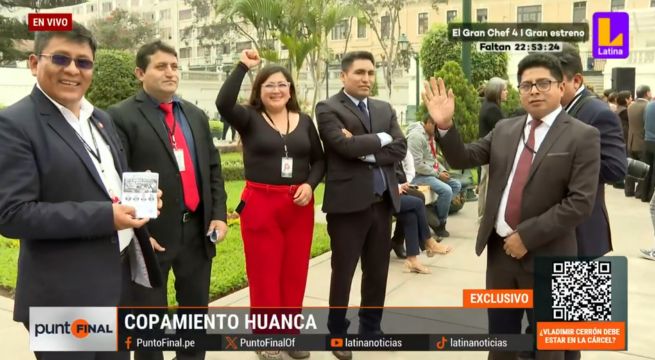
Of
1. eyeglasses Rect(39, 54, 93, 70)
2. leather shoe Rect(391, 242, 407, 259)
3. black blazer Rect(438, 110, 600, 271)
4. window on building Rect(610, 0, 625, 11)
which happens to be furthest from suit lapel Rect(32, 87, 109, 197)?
window on building Rect(610, 0, 625, 11)

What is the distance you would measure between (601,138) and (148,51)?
2.62 metres

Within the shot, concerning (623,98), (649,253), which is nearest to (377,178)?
(649,253)

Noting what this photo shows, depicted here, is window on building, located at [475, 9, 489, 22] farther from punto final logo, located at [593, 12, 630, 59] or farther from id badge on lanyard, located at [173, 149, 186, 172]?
id badge on lanyard, located at [173, 149, 186, 172]

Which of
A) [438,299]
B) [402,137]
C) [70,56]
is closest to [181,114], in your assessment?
[70,56]

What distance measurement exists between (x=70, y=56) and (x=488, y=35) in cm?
642

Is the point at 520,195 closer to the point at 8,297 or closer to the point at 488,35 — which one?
→ the point at 8,297

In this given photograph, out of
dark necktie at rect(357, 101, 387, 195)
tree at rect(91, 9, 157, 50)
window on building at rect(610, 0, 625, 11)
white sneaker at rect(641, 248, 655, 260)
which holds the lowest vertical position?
white sneaker at rect(641, 248, 655, 260)

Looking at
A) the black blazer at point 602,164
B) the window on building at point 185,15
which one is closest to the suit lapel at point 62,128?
the black blazer at point 602,164

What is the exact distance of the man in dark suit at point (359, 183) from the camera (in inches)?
147

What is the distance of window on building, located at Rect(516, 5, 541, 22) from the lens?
54.1 meters

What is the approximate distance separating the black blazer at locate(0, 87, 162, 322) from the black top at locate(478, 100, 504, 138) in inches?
250

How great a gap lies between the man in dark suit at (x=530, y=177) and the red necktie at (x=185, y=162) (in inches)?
54.8

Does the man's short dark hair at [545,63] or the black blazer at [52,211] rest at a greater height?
the man's short dark hair at [545,63]

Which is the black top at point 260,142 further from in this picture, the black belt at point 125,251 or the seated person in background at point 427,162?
the seated person in background at point 427,162
